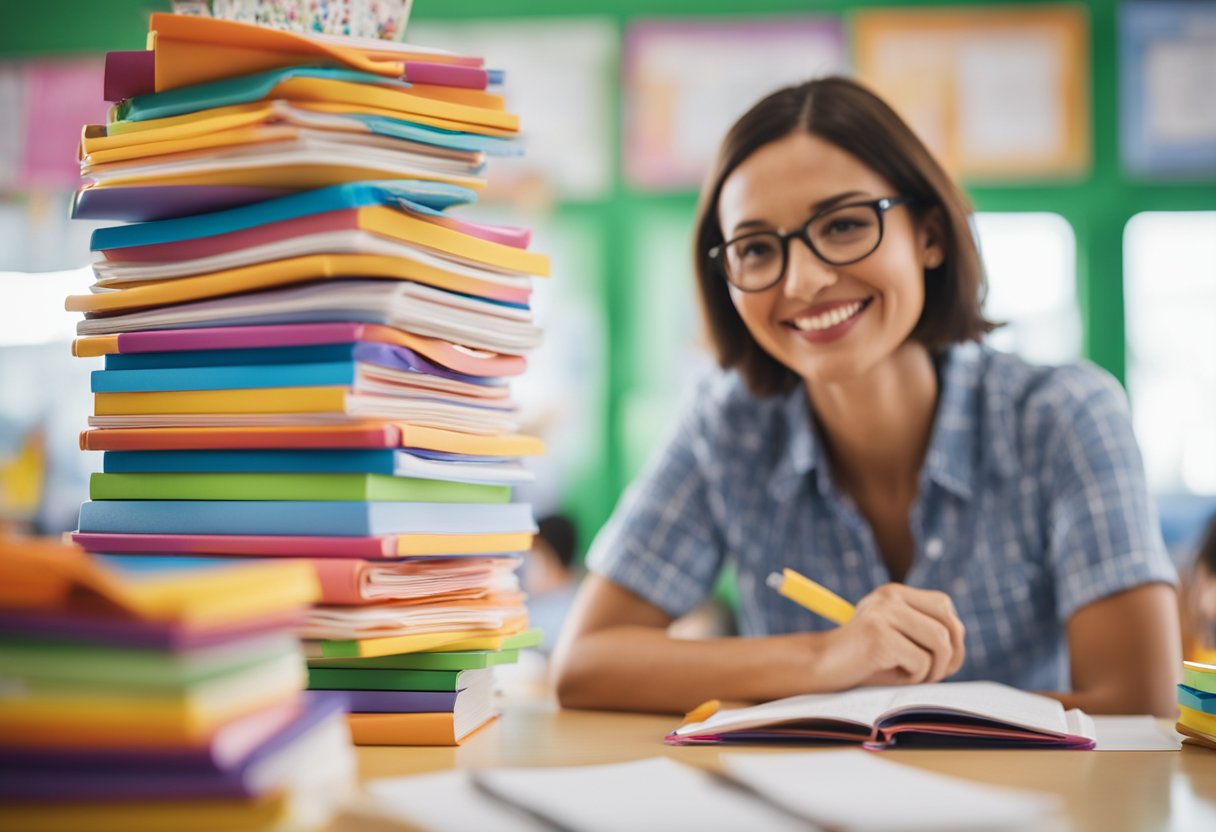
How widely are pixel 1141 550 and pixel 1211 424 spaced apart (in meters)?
2.95

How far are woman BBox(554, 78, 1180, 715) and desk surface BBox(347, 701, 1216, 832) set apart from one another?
0.22m

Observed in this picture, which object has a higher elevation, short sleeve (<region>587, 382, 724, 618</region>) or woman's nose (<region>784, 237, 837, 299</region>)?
woman's nose (<region>784, 237, 837, 299</region>)

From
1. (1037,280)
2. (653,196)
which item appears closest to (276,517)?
(653,196)

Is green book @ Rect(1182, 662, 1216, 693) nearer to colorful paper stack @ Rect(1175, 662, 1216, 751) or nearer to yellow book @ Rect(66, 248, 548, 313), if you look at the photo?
colorful paper stack @ Rect(1175, 662, 1216, 751)

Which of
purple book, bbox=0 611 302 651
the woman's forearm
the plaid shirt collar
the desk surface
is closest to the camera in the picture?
purple book, bbox=0 611 302 651

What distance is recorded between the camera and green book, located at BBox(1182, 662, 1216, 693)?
93 centimetres

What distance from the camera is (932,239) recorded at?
1.58 meters

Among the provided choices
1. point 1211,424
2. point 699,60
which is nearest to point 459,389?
point 699,60

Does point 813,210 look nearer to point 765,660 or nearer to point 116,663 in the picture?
point 765,660

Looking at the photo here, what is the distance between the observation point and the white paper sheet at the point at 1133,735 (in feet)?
3.16

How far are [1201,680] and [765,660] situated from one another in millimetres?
396

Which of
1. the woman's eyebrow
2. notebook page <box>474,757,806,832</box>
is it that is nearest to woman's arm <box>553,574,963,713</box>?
notebook page <box>474,757,806,832</box>

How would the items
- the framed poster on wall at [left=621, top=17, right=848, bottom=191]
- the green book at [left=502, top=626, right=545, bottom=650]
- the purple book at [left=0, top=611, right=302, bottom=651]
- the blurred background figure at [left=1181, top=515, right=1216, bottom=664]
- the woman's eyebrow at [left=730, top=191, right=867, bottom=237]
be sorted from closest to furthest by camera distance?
1. the purple book at [left=0, top=611, right=302, bottom=651]
2. the green book at [left=502, top=626, right=545, bottom=650]
3. the woman's eyebrow at [left=730, top=191, right=867, bottom=237]
4. the blurred background figure at [left=1181, top=515, right=1216, bottom=664]
5. the framed poster on wall at [left=621, top=17, right=848, bottom=191]

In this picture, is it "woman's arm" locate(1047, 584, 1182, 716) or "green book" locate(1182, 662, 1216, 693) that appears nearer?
"green book" locate(1182, 662, 1216, 693)
